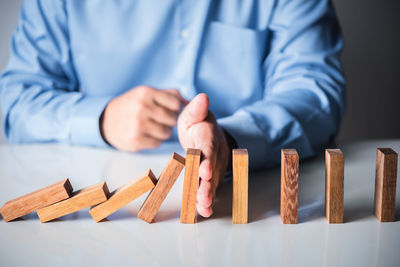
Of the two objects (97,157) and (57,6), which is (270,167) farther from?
(57,6)

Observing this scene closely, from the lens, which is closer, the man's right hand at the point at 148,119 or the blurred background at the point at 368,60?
the man's right hand at the point at 148,119

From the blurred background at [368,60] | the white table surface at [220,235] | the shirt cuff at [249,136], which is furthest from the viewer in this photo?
the blurred background at [368,60]

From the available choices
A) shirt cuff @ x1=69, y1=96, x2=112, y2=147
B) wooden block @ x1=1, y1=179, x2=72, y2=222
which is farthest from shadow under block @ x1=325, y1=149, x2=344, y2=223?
shirt cuff @ x1=69, y1=96, x2=112, y2=147

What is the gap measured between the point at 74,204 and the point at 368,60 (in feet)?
5.05

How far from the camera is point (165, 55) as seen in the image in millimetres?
1182

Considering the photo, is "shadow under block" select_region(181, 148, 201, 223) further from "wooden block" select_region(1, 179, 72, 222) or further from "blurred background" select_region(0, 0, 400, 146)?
Result: "blurred background" select_region(0, 0, 400, 146)

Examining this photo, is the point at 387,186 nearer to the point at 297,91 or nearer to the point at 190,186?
the point at 190,186

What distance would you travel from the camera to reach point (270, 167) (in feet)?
2.69

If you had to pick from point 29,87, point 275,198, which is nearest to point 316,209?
point 275,198

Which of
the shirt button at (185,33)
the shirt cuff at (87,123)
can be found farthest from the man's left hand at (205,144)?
the shirt button at (185,33)

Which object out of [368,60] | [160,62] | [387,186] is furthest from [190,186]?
[368,60]

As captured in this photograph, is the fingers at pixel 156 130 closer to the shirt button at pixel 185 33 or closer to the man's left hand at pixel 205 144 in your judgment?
the man's left hand at pixel 205 144

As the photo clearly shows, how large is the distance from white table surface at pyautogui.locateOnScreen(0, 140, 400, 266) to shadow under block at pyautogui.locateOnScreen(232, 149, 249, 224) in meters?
0.02

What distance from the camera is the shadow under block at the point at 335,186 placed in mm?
548
